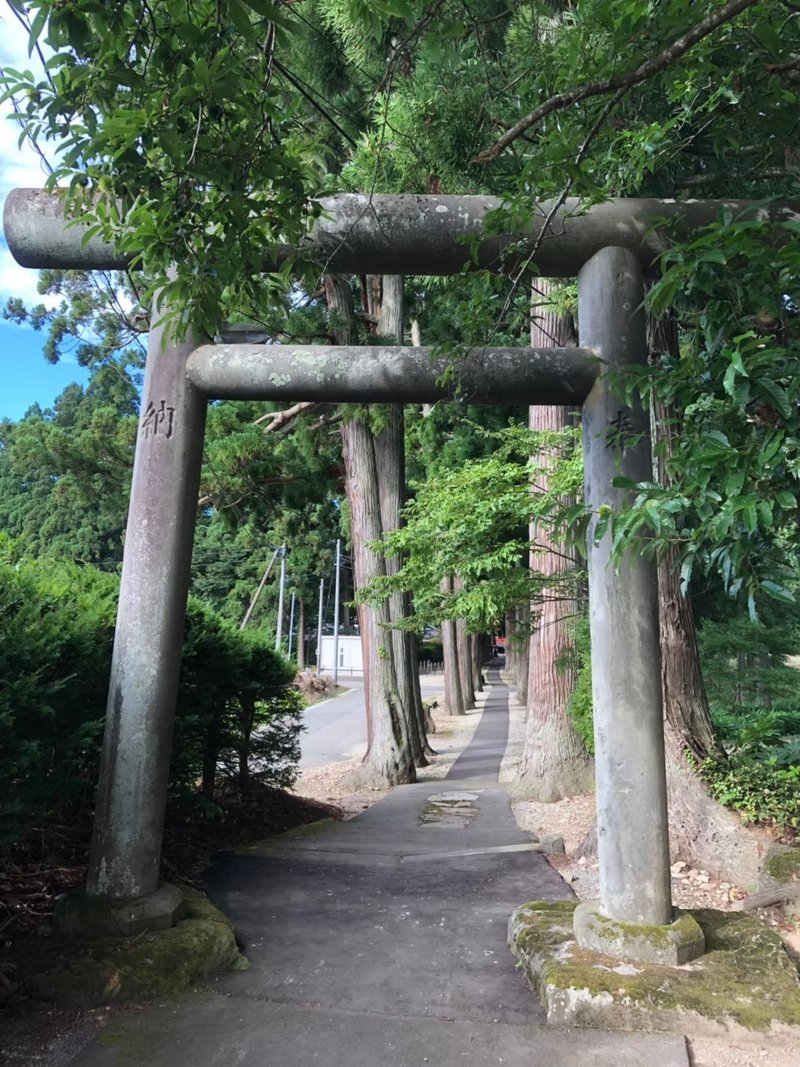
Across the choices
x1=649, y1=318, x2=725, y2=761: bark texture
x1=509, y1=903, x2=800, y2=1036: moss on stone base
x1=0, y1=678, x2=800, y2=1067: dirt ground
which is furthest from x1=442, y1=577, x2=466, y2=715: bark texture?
x1=509, y1=903, x2=800, y2=1036: moss on stone base

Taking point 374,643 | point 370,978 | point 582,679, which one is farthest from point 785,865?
point 374,643

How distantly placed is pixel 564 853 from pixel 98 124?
585cm

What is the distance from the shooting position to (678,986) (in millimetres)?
3068

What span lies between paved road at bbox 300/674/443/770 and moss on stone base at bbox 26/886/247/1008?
549cm

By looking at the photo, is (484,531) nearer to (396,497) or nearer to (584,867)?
(584,867)

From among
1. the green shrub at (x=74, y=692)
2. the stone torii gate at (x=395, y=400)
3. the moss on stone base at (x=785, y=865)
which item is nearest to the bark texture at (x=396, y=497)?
the green shrub at (x=74, y=692)

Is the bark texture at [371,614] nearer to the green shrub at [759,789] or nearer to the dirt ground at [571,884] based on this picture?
the dirt ground at [571,884]

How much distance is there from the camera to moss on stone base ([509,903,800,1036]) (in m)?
2.89

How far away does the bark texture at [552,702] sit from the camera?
27.8 feet

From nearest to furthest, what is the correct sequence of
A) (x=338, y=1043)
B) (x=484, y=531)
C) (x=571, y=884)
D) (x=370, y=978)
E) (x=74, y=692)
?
(x=338, y=1043) → (x=370, y=978) → (x=74, y=692) → (x=571, y=884) → (x=484, y=531)

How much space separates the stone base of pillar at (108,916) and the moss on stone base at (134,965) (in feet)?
0.17

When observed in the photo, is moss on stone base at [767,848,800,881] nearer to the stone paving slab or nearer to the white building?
the stone paving slab

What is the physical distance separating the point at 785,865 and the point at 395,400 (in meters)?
3.77

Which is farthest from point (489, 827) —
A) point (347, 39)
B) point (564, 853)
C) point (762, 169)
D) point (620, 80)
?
point (347, 39)
